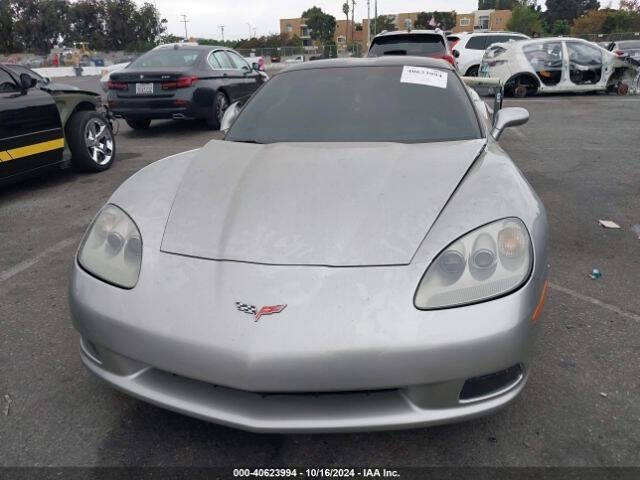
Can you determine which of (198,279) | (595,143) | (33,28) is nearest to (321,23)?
(33,28)

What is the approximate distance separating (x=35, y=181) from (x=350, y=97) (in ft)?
14.9

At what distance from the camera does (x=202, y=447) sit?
188cm

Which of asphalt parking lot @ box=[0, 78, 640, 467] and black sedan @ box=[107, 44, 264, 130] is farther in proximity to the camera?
black sedan @ box=[107, 44, 264, 130]

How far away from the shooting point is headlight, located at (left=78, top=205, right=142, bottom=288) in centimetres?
187

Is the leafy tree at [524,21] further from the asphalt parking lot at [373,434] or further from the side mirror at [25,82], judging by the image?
the asphalt parking lot at [373,434]

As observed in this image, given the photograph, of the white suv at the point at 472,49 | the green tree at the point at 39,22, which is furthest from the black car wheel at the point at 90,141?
the green tree at the point at 39,22

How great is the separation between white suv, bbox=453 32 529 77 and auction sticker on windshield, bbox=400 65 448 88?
41.2 feet

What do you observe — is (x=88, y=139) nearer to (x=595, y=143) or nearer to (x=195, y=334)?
(x=195, y=334)

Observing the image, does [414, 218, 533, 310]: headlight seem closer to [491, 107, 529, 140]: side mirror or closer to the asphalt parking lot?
the asphalt parking lot

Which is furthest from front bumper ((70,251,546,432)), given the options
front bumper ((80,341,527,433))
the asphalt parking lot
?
the asphalt parking lot

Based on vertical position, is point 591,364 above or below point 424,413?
below

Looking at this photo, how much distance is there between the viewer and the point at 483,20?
3979 inches

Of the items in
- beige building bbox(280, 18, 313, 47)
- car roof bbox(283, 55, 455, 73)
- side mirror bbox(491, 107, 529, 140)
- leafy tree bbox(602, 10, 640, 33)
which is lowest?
side mirror bbox(491, 107, 529, 140)

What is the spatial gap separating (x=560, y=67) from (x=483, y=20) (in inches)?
3966
